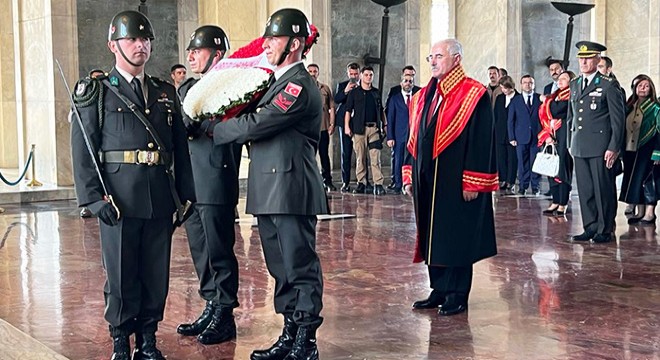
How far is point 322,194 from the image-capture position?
4754mm


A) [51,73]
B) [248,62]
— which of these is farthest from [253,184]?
[51,73]

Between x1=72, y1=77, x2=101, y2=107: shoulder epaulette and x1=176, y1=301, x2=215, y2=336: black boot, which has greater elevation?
x1=72, y1=77, x2=101, y2=107: shoulder epaulette

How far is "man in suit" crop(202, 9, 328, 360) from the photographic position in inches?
181

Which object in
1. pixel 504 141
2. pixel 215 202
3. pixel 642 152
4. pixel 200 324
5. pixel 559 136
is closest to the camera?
pixel 215 202

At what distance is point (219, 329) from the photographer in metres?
5.12

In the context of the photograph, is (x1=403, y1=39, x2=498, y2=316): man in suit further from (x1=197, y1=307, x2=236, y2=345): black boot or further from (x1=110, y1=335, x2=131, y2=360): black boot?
(x1=110, y1=335, x2=131, y2=360): black boot

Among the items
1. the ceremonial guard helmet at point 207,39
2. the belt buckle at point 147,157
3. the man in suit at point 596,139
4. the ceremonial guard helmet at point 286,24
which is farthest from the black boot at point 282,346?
the man in suit at point 596,139

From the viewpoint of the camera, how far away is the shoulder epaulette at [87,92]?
450cm

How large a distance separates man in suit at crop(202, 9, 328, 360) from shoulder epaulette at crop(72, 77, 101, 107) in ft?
2.02

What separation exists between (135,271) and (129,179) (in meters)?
0.44

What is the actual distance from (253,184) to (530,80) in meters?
8.75

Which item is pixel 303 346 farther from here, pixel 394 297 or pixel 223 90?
pixel 394 297

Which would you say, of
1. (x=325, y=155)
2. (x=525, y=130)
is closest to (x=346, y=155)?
(x=325, y=155)

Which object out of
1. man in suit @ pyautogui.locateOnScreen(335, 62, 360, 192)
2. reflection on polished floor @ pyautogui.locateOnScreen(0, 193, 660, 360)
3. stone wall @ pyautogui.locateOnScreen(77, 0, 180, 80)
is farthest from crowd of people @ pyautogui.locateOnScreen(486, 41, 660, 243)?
stone wall @ pyautogui.locateOnScreen(77, 0, 180, 80)
